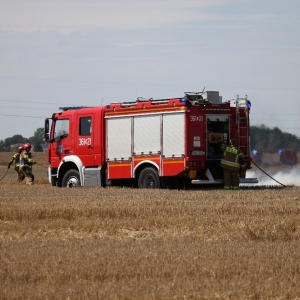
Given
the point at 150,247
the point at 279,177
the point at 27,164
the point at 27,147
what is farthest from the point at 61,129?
the point at 150,247

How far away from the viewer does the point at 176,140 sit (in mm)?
24844

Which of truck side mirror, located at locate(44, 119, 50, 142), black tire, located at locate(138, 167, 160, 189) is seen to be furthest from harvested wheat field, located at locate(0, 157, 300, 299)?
truck side mirror, located at locate(44, 119, 50, 142)

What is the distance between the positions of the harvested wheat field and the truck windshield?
628 centimetres

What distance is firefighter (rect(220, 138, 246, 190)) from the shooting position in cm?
2473

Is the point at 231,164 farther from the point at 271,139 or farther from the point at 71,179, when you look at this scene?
the point at 271,139

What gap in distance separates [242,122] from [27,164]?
919cm

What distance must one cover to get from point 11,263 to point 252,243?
3.89 meters

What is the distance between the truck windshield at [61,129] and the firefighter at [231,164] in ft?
17.4

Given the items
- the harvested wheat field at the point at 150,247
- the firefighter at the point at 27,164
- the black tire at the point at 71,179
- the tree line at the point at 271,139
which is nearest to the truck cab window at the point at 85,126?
the black tire at the point at 71,179

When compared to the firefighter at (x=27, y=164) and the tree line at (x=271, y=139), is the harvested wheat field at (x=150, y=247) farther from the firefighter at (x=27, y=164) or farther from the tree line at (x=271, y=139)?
the tree line at (x=271, y=139)

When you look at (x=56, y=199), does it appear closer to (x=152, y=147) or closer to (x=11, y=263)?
(x=152, y=147)

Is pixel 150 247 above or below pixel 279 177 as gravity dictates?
below

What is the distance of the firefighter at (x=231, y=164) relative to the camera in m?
24.7

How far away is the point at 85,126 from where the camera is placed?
2731 cm
